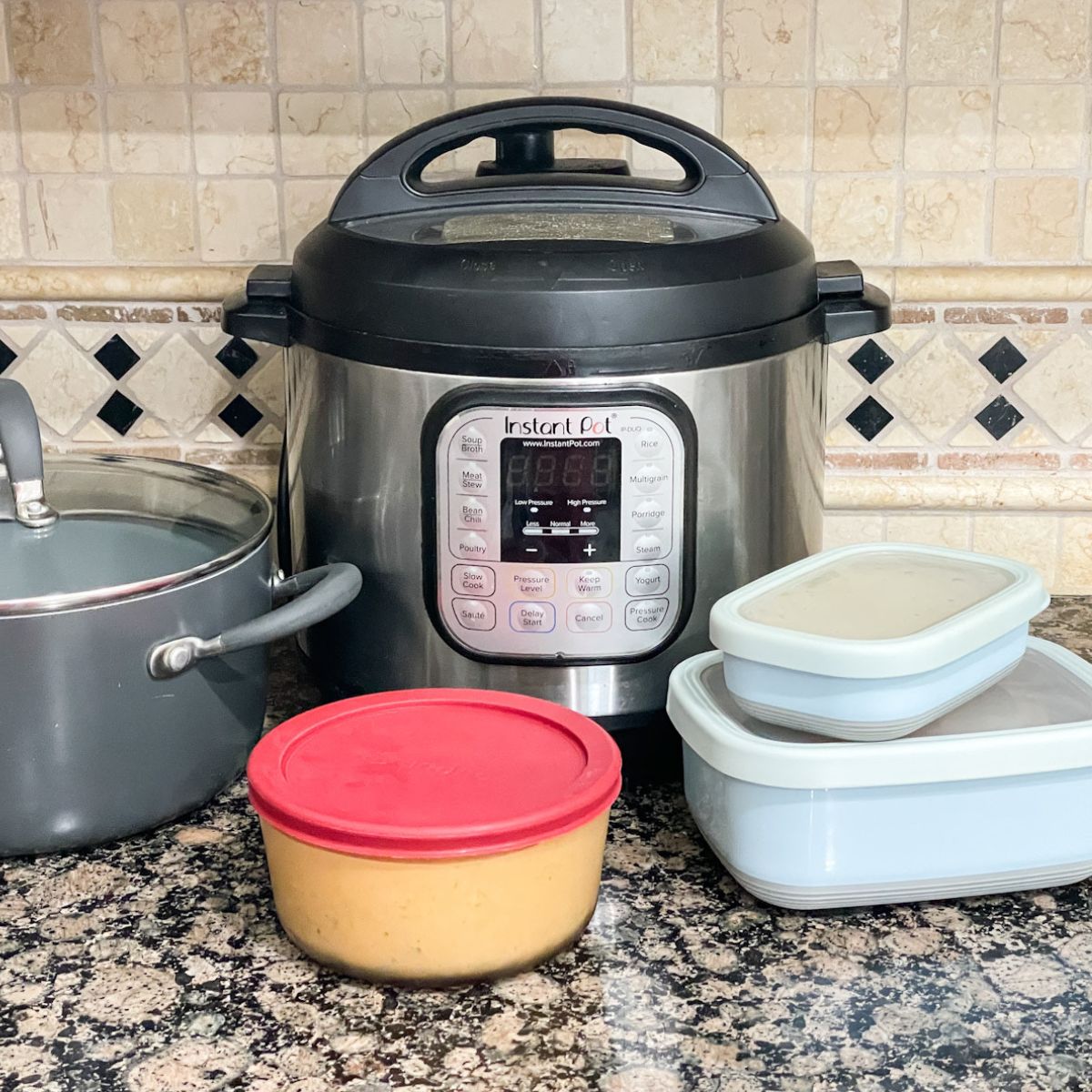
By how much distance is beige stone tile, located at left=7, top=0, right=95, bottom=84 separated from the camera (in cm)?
89

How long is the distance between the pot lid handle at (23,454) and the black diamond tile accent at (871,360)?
52cm

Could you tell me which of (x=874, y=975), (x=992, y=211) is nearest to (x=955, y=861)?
(x=874, y=975)

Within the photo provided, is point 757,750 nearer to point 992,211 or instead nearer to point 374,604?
point 374,604

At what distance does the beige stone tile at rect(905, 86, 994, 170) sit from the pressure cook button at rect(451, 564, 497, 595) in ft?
1.38

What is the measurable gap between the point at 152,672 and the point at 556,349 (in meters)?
0.23

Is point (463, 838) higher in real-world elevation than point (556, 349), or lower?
lower

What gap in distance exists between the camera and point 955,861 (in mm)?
615

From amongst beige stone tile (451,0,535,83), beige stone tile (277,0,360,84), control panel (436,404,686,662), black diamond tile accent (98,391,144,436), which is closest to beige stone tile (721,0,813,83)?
beige stone tile (451,0,535,83)

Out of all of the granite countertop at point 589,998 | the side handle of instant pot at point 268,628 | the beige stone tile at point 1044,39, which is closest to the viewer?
the granite countertop at point 589,998

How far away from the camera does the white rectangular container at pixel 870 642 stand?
588mm

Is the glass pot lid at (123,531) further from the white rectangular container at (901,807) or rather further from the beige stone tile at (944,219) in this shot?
the beige stone tile at (944,219)

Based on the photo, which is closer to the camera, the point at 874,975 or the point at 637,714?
the point at 874,975

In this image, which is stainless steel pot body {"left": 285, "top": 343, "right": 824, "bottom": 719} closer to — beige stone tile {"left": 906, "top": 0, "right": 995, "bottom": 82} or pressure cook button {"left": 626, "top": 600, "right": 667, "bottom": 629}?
pressure cook button {"left": 626, "top": 600, "right": 667, "bottom": 629}

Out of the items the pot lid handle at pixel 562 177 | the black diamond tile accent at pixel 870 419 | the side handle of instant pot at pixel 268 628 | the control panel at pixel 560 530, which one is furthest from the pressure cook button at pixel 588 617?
the black diamond tile accent at pixel 870 419
